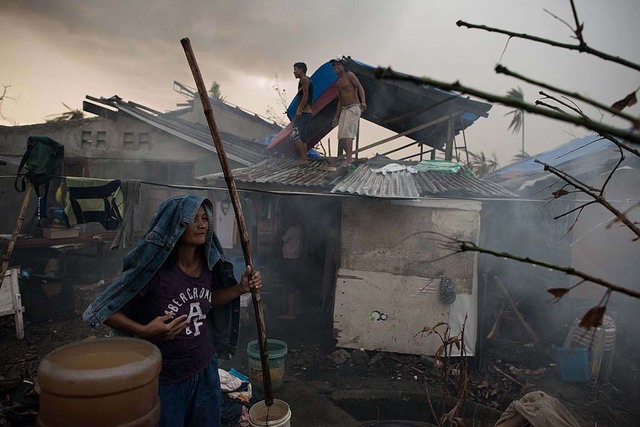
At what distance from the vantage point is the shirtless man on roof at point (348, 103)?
348 inches

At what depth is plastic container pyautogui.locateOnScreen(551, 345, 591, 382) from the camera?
7.01m

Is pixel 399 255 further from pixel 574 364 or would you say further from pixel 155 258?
pixel 155 258

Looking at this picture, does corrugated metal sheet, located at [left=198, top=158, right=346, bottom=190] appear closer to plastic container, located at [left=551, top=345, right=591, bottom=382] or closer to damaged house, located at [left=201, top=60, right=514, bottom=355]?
damaged house, located at [left=201, top=60, right=514, bottom=355]

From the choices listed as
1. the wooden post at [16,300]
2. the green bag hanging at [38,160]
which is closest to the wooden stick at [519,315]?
the green bag hanging at [38,160]

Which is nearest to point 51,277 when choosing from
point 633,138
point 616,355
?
point 633,138

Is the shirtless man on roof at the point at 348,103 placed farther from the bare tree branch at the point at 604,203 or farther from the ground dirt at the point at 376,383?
the bare tree branch at the point at 604,203

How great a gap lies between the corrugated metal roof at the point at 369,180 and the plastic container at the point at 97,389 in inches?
186

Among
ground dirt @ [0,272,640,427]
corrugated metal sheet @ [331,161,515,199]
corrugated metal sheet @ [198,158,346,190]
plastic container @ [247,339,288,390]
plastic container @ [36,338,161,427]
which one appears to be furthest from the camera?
corrugated metal sheet @ [198,158,346,190]

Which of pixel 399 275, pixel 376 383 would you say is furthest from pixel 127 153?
pixel 376 383

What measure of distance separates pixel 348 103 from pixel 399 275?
14.2ft

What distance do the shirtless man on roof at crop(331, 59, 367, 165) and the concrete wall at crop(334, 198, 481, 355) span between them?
2315 millimetres

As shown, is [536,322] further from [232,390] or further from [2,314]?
[2,314]

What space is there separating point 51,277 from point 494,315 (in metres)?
11.0

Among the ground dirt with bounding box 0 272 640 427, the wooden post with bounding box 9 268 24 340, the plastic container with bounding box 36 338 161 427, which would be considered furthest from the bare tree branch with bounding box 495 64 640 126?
the wooden post with bounding box 9 268 24 340
